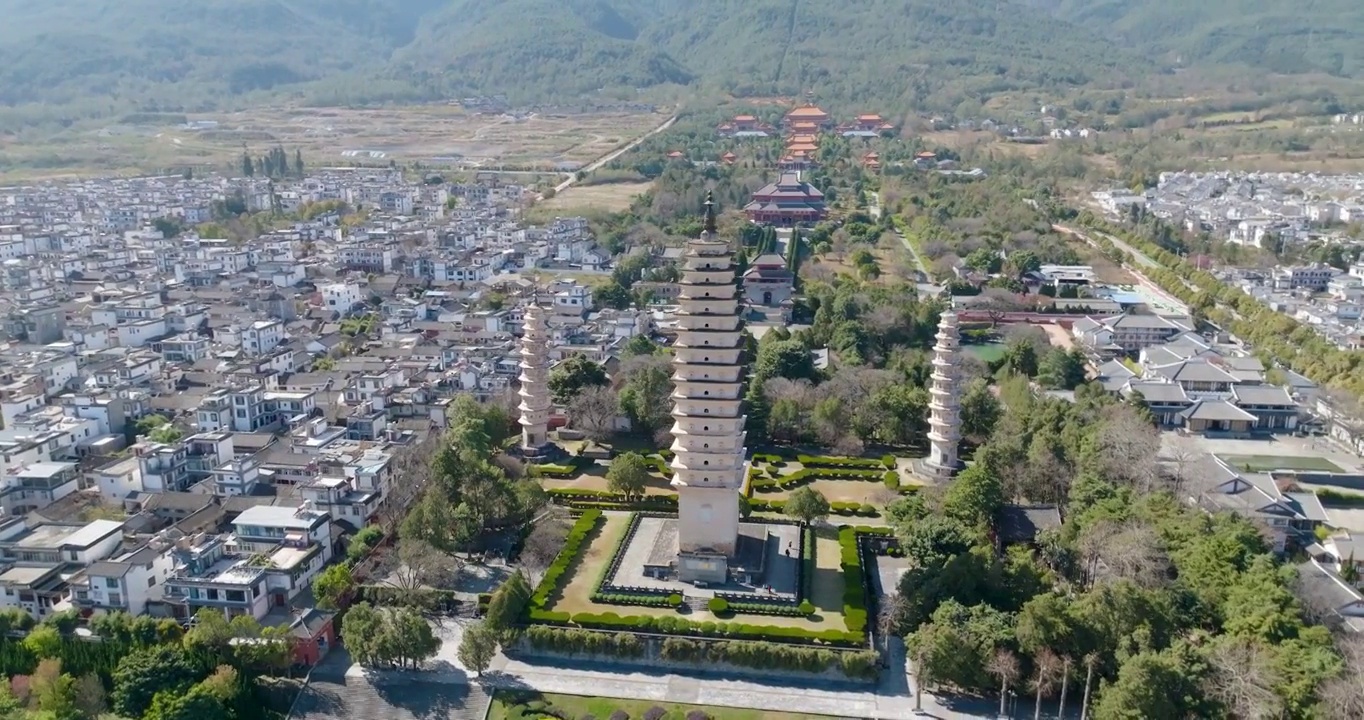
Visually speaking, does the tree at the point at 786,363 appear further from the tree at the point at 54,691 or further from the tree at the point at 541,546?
the tree at the point at 54,691

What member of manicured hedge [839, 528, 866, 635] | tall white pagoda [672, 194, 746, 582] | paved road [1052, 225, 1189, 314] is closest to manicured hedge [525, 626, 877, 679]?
manicured hedge [839, 528, 866, 635]

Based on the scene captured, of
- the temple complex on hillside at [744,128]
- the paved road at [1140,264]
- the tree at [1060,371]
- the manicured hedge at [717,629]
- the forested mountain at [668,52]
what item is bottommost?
the manicured hedge at [717,629]

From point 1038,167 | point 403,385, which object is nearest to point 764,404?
point 403,385

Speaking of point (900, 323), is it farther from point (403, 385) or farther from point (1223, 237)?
point (1223, 237)

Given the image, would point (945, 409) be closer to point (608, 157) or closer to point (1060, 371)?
point (1060, 371)

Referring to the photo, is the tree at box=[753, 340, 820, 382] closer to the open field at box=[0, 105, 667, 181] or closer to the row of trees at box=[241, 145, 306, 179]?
the open field at box=[0, 105, 667, 181]

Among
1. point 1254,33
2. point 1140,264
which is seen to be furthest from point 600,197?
point 1254,33

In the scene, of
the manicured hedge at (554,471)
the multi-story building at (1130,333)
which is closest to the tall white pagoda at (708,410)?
the manicured hedge at (554,471)
